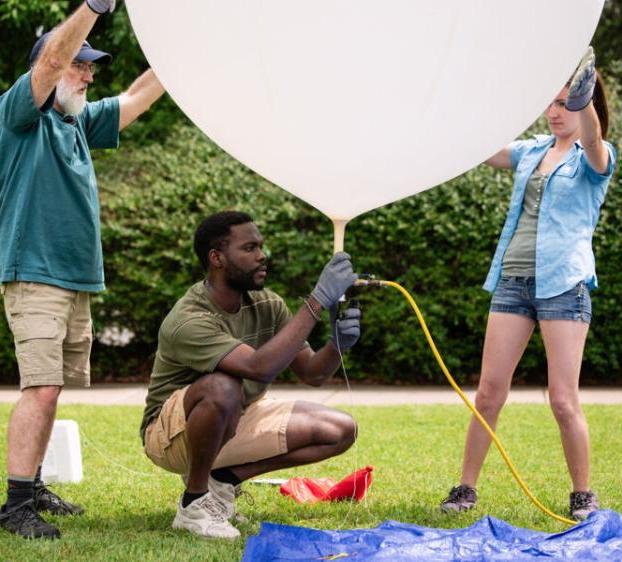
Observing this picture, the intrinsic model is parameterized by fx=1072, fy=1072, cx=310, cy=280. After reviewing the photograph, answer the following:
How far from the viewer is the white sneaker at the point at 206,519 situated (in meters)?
3.42

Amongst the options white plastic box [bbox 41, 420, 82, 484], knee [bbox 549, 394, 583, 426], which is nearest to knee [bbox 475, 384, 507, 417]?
knee [bbox 549, 394, 583, 426]

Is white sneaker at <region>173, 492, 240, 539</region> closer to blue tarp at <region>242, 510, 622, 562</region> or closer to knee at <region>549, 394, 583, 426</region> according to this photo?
blue tarp at <region>242, 510, 622, 562</region>

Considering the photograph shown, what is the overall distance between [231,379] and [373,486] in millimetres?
1214

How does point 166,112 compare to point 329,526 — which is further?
point 166,112

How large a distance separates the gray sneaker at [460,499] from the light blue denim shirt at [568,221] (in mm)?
780

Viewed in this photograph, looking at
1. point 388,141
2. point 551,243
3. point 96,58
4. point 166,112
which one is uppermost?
point 166,112

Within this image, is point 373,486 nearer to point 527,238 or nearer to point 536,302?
point 536,302

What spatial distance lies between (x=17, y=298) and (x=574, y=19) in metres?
2.00

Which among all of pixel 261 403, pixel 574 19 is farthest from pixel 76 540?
pixel 574 19

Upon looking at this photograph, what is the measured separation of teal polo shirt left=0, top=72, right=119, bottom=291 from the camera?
361 centimetres

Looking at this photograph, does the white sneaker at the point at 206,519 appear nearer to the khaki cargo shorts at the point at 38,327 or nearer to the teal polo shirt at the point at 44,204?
the khaki cargo shorts at the point at 38,327

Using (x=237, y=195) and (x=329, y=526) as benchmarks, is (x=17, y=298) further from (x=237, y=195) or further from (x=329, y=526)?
(x=237, y=195)

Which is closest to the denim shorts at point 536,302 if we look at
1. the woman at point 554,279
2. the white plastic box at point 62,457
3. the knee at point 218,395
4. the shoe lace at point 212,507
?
the woman at point 554,279

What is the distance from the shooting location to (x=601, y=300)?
7.28 m
